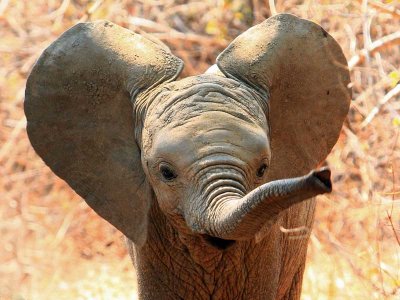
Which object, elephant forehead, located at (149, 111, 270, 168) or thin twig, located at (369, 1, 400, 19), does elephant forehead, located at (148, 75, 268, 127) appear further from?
thin twig, located at (369, 1, 400, 19)

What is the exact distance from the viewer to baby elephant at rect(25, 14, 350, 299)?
350 centimetres

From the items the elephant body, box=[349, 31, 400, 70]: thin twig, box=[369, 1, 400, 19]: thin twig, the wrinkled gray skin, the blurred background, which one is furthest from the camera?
the blurred background

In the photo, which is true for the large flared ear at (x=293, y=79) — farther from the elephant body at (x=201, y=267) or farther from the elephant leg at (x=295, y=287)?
the elephant leg at (x=295, y=287)

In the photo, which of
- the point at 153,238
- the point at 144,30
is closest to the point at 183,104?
the point at 153,238

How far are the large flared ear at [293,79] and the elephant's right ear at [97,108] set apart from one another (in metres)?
0.25

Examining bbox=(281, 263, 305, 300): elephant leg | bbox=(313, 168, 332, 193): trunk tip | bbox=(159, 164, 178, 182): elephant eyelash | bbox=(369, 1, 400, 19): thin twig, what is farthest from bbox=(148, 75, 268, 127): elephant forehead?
bbox=(369, 1, 400, 19): thin twig

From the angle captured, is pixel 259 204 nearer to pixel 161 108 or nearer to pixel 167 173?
pixel 167 173

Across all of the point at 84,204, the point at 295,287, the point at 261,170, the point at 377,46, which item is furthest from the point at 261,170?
the point at 84,204

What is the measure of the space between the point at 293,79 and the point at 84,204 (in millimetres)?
3562

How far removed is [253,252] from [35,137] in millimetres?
820

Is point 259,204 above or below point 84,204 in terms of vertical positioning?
above

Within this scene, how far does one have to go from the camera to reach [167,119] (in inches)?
135

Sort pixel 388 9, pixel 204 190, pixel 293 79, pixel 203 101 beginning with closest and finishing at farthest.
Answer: pixel 204 190 < pixel 203 101 < pixel 293 79 < pixel 388 9

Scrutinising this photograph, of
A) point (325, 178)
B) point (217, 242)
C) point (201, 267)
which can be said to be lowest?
point (201, 267)
